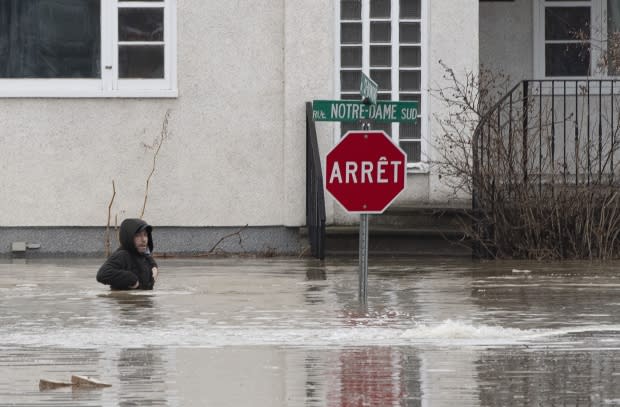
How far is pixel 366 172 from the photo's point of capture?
1298 centimetres

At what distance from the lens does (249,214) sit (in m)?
19.5

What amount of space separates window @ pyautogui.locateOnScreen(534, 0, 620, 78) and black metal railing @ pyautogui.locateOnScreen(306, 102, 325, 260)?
4.04 m

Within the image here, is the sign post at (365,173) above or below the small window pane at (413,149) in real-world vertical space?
below

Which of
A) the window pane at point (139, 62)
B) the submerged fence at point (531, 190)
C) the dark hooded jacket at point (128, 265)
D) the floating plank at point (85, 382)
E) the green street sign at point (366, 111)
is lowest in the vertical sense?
the floating plank at point (85, 382)

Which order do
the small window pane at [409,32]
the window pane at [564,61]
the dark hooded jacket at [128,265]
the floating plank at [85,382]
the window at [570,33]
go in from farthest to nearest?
the window pane at [564,61], the window at [570,33], the small window pane at [409,32], the dark hooded jacket at [128,265], the floating plank at [85,382]

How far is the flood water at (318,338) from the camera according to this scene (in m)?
8.37

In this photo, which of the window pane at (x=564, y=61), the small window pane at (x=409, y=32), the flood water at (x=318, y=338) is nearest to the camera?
the flood water at (x=318, y=338)

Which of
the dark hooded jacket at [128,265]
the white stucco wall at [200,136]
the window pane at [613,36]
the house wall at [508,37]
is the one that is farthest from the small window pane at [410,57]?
the dark hooded jacket at [128,265]

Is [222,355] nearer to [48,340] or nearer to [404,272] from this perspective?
[48,340]

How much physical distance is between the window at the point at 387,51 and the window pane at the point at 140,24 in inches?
86.4

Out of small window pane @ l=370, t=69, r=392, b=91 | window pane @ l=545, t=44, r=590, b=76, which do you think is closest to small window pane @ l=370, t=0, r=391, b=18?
small window pane @ l=370, t=69, r=392, b=91

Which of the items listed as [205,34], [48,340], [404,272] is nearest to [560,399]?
[48,340]

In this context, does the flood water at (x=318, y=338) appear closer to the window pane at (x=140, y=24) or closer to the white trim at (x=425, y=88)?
the white trim at (x=425, y=88)

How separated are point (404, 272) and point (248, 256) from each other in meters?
3.35
